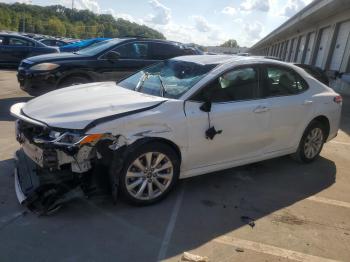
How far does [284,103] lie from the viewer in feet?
17.1

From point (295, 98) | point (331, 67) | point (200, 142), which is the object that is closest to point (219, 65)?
point (200, 142)

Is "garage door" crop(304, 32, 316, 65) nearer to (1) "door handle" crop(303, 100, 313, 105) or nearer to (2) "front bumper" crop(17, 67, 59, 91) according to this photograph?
(2) "front bumper" crop(17, 67, 59, 91)

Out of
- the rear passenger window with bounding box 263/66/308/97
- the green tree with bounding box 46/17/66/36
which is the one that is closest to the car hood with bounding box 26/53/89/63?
the rear passenger window with bounding box 263/66/308/97

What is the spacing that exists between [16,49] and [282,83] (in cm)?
1241

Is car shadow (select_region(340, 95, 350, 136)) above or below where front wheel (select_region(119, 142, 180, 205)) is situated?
below

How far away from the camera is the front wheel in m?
3.92

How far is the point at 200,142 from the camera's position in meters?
4.38

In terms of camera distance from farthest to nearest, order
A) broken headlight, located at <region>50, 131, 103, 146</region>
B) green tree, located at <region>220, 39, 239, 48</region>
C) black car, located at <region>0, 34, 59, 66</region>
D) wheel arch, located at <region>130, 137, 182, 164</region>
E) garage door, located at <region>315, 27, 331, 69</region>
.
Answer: green tree, located at <region>220, 39, 239, 48</region> < garage door, located at <region>315, 27, 331, 69</region> < black car, located at <region>0, 34, 59, 66</region> < wheel arch, located at <region>130, 137, 182, 164</region> < broken headlight, located at <region>50, 131, 103, 146</region>

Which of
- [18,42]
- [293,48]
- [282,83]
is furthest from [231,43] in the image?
[282,83]

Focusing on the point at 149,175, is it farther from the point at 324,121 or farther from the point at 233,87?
the point at 324,121

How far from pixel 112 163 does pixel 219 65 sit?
75.1 inches

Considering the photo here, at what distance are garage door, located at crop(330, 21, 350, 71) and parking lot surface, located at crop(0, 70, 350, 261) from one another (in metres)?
17.0

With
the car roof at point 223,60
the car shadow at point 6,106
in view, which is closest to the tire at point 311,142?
the car roof at point 223,60

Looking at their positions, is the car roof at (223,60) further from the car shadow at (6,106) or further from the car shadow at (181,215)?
→ the car shadow at (6,106)
